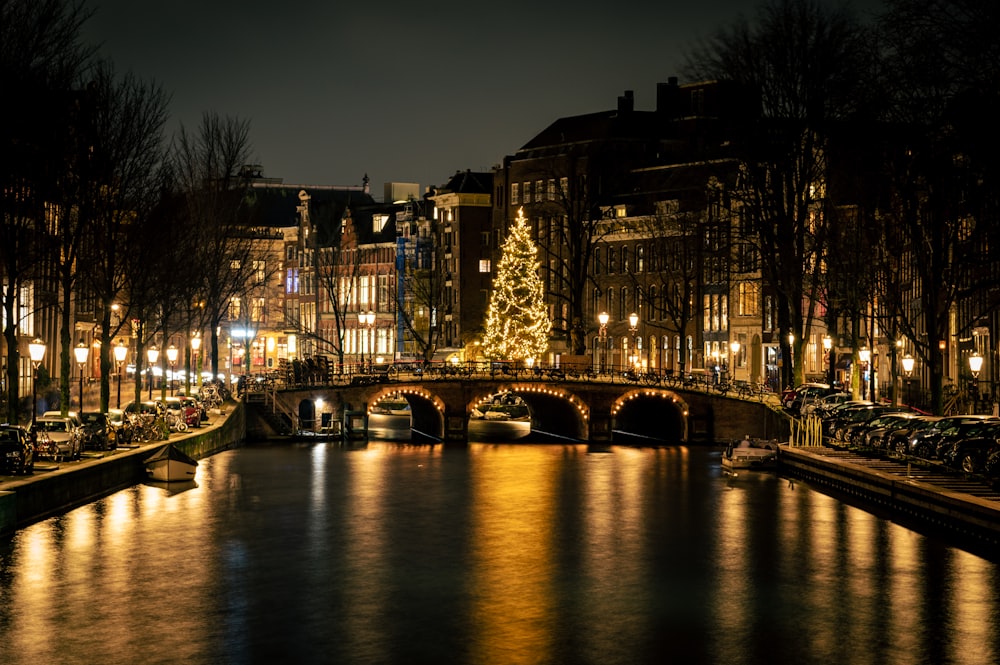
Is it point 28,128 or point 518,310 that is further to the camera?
point 518,310

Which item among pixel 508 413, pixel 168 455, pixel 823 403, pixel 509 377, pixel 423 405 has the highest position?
pixel 509 377

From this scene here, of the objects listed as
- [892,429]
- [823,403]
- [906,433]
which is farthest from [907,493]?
[823,403]

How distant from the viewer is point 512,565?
5172 centimetres

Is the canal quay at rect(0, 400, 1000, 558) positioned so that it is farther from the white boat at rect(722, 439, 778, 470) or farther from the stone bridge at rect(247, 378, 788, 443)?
the stone bridge at rect(247, 378, 788, 443)

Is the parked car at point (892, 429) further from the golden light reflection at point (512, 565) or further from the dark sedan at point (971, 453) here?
the golden light reflection at point (512, 565)

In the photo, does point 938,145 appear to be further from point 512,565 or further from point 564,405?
point 564,405

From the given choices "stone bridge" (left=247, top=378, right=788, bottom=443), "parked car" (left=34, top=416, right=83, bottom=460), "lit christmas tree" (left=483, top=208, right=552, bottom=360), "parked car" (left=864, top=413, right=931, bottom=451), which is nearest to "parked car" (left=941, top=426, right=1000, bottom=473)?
"parked car" (left=864, top=413, right=931, bottom=451)

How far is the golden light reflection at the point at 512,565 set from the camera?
131 ft

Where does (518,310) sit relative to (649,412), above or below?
above

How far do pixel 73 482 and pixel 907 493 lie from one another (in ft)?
93.5

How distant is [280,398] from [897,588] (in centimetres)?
6835

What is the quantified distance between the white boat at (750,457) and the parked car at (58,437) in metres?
31.3

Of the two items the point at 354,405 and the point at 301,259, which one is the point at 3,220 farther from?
the point at 301,259

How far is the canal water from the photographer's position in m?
39.2
